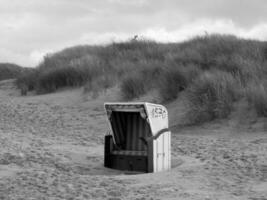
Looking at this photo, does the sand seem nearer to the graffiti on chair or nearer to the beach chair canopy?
the beach chair canopy

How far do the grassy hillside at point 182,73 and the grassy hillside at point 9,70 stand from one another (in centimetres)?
1755

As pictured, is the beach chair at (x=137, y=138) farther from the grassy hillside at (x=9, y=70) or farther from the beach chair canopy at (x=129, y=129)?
the grassy hillside at (x=9, y=70)

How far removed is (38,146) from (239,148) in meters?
3.89

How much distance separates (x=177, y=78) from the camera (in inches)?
622

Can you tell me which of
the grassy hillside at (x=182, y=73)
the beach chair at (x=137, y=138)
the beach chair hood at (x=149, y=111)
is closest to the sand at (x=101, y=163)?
the beach chair at (x=137, y=138)

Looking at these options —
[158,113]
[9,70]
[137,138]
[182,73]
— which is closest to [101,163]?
[137,138]

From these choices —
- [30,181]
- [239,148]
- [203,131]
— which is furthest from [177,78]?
[30,181]

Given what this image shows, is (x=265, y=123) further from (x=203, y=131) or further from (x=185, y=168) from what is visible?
(x=185, y=168)

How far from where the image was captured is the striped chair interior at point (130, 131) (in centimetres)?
917

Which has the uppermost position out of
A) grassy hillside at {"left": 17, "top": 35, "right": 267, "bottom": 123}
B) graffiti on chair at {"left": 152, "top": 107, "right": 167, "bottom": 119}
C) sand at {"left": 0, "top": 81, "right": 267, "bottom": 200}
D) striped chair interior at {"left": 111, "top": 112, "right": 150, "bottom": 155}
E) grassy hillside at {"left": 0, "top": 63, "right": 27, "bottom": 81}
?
grassy hillside at {"left": 0, "top": 63, "right": 27, "bottom": 81}

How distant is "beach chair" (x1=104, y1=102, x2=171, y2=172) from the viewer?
8062mm

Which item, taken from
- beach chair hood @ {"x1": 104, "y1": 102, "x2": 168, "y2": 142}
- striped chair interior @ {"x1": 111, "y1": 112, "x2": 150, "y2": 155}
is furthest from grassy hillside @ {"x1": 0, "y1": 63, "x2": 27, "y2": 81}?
beach chair hood @ {"x1": 104, "y1": 102, "x2": 168, "y2": 142}

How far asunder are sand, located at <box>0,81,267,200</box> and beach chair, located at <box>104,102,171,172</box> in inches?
10.7

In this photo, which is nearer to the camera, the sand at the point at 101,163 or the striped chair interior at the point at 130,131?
the sand at the point at 101,163
